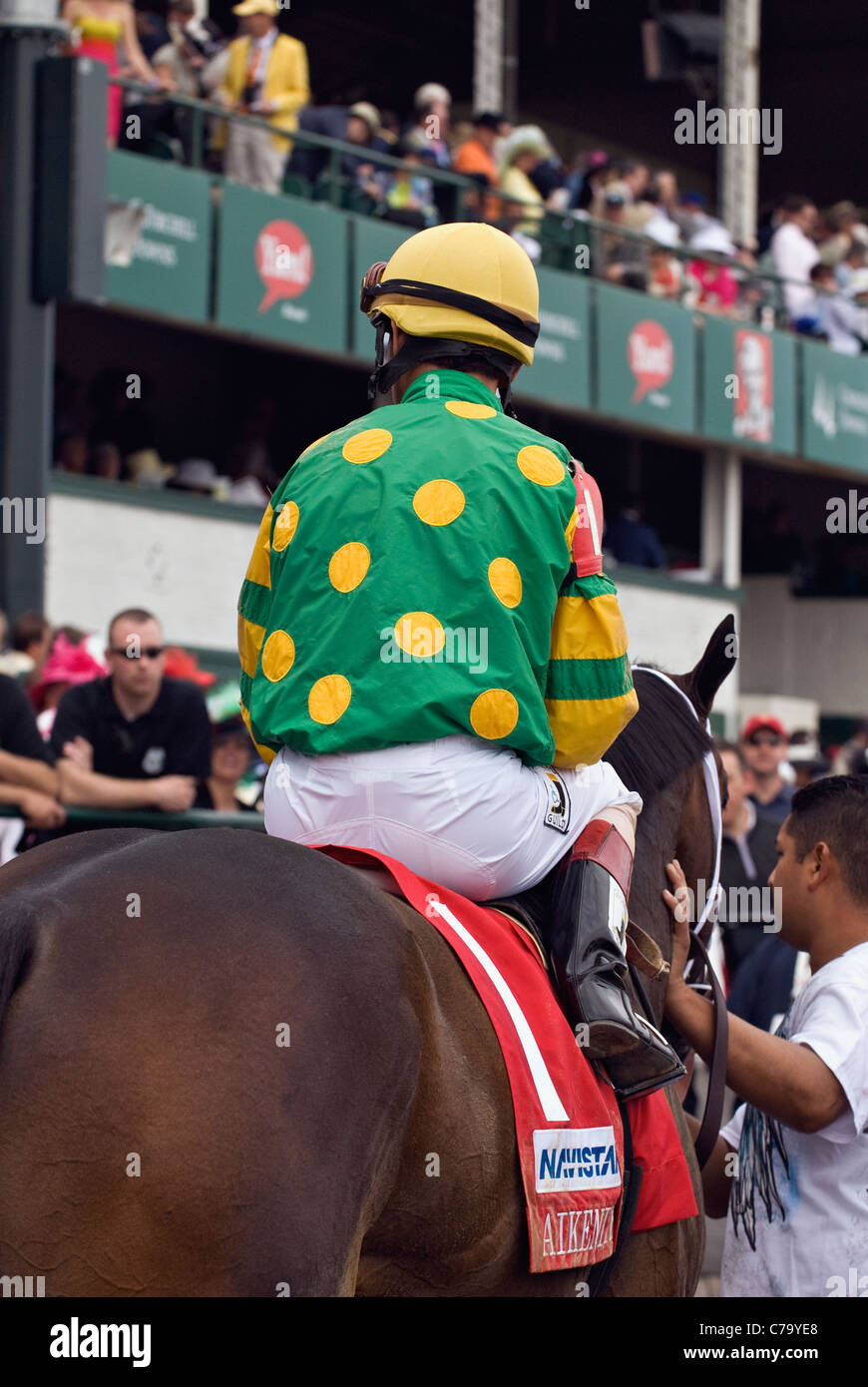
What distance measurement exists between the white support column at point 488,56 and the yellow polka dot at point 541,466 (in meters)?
18.2

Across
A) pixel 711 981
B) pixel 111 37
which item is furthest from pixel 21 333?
pixel 711 981

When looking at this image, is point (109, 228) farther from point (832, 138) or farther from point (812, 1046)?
point (832, 138)

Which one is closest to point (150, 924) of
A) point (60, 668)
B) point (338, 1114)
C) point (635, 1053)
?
point (338, 1114)

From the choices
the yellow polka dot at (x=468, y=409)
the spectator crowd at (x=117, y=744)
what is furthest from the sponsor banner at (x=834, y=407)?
the yellow polka dot at (x=468, y=409)

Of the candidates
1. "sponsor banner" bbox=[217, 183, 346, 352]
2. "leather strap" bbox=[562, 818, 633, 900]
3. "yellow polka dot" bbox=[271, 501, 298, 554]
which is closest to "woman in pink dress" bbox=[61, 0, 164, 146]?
"sponsor banner" bbox=[217, 183, 346, 352]

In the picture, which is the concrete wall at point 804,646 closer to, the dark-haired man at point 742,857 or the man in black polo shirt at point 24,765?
the dark-haired man at point 742,857

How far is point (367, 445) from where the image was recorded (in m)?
3.03

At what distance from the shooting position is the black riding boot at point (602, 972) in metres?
2.88

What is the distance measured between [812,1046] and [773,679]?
68.6ft

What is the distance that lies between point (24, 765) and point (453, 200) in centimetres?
1120

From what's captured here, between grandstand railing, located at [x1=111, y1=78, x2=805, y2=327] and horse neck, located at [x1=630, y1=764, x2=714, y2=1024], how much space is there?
10.4 metres

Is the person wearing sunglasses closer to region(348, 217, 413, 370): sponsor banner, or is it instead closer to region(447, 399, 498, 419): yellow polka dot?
region(348, 217, 413, 370): sponsor banner

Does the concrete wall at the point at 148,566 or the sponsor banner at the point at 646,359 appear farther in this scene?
the sponsor banner at the point at 646,359

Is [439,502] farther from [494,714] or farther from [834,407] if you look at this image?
[834,407]
